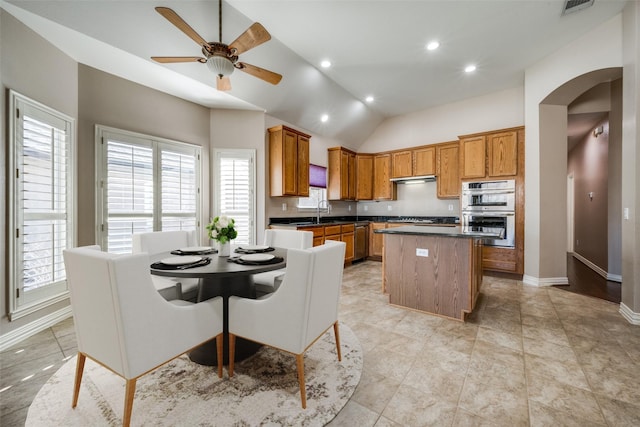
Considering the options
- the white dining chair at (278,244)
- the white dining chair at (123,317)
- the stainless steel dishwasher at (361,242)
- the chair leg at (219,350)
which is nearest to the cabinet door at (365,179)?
the stainless steel dishwasher at (361,242)

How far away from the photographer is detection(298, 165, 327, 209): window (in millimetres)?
5340

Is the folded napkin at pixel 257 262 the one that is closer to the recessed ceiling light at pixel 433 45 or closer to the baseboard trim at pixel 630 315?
the recessed ceiling light at pixel 433 45

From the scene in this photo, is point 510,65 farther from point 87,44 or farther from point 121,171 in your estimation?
point 121,171

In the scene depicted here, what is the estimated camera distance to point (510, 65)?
3957 mm

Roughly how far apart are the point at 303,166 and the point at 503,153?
339cm

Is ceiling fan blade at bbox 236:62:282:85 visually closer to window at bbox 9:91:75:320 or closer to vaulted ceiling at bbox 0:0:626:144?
vaulted ceiling at bbox 0:0:626:144

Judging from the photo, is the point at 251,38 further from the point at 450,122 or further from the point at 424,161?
the point at 450,122

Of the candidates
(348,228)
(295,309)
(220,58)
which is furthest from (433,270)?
(220,58)

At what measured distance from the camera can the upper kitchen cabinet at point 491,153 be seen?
4199mm

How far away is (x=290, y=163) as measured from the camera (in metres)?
4.52

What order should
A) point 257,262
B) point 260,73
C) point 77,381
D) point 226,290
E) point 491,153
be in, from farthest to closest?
1. point 491,153
2. point 260,73
3. point 226,290
4. point 257,262
5. point 77,381

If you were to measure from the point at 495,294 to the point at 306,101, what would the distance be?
4.14 meters

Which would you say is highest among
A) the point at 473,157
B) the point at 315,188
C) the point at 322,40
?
the point at 322,40

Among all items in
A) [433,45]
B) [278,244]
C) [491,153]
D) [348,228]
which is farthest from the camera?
[348,228]
